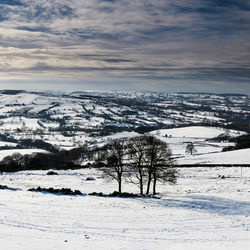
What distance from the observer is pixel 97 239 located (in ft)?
44.1

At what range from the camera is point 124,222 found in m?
16.9

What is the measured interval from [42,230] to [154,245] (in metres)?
6.65

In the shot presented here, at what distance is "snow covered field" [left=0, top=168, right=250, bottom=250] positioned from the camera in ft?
42.6

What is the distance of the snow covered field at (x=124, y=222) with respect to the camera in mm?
12977

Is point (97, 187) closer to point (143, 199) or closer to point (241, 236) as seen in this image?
point (143, 199)

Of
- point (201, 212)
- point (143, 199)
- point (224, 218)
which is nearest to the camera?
point (224, 218)

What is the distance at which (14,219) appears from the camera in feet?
50.1

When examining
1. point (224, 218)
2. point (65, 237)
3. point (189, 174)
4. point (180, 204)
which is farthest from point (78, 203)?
point (189, 174)

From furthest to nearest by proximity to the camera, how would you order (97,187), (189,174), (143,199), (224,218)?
(189,174) → (97,187) → (143,199) → (224,218)

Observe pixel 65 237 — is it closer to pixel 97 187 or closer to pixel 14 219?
pixel 14 219

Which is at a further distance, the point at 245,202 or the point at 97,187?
the point at 97,187

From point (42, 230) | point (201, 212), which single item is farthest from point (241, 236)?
point (42, 230)

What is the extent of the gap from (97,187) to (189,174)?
18896 millimetres

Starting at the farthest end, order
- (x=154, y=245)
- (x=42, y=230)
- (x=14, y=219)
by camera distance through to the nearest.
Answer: (x=14, y=219) < (x=42, y=230) < (x=154, y=245)
